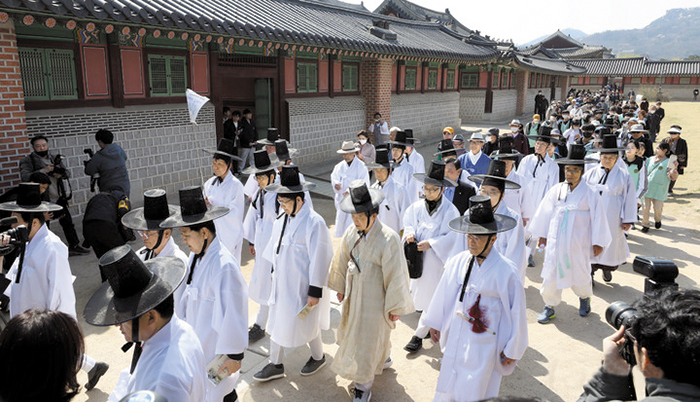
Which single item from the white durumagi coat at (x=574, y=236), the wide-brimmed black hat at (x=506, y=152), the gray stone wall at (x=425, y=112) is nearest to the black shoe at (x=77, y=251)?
the wide-brimmed black hat at (x=506, y=152)

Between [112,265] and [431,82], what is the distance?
783 inches

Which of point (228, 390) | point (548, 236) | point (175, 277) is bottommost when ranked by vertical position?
point (228, 390)

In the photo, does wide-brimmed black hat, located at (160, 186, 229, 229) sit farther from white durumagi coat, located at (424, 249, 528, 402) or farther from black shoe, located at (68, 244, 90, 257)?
black shoe, located at (68, 244, 90, 257)

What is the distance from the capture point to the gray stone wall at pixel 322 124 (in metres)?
12.9

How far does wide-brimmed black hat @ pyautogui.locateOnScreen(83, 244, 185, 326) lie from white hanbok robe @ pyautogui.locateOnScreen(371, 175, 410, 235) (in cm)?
440

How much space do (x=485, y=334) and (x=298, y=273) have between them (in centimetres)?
169

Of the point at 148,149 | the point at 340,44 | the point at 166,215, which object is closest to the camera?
the point at 166,215

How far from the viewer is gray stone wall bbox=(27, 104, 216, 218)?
25.7ft

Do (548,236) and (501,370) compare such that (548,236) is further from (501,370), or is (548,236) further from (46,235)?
(46,235)

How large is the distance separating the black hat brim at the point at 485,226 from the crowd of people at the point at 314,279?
1 cm

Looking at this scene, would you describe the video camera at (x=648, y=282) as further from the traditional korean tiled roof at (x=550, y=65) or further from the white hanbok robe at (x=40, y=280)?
the traditional korean tiled roof at (x=550, y=65)

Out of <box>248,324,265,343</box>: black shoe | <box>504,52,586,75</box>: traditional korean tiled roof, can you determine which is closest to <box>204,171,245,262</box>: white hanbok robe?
<box>248,324,265,343</box>: black shoe

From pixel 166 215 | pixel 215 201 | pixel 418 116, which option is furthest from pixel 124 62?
pixel 418 116

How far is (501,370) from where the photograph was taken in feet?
10.7
